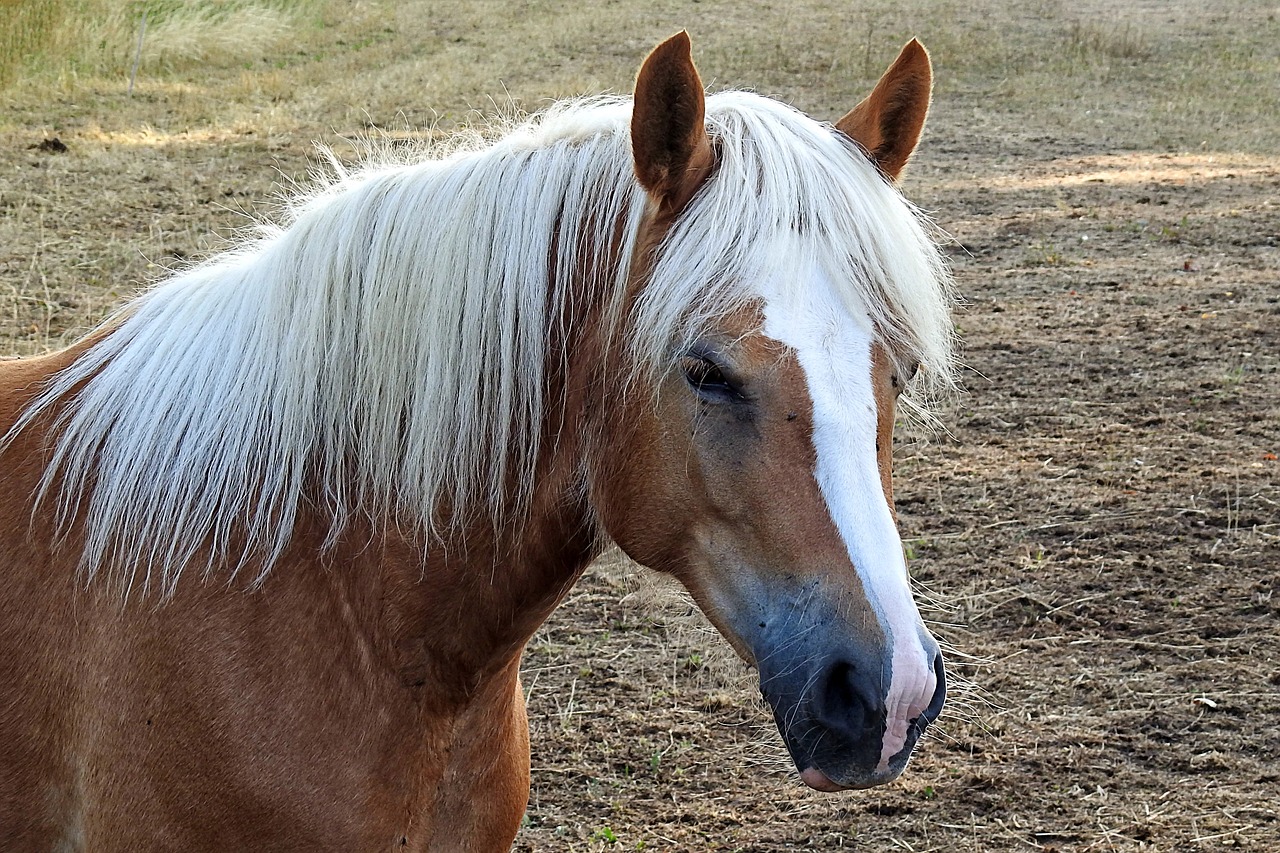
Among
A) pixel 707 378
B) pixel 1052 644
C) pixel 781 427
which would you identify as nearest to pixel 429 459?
pixel 707 378

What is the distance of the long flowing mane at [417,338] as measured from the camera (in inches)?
73.0

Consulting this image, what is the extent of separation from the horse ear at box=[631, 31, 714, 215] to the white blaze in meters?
0.26

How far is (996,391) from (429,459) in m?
4.36

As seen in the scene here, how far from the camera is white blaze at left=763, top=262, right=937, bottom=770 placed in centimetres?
160

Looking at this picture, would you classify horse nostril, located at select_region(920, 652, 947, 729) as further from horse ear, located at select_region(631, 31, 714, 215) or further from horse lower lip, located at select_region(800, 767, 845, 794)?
horse ear, located at select_region(631, 31, 714, 215)

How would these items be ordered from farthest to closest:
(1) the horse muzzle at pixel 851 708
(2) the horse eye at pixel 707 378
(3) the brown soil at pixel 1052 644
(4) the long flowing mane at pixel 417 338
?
(3) the brown soil at pixel 1052 644 < (4) the long flowing mane at pixel 417 338 < (2) the horse eye at pixel 707 378 < (1) the horse muzzle at pixel 851 708

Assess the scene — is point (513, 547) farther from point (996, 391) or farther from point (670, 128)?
point (996, 391)

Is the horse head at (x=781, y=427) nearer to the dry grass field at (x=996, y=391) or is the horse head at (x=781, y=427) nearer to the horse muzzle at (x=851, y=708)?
the horse muzzle at (x=851, y=708)

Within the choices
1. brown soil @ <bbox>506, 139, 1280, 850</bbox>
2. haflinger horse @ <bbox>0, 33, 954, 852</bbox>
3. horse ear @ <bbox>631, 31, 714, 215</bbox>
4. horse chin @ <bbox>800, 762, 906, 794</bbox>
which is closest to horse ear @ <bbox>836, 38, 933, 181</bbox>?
haflinger horse @ <bbox>0, 33, 954, 852</bbox>

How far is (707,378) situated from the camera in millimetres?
1743

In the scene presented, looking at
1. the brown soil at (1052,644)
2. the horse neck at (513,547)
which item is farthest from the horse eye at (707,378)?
the brown soil at (1052,644)

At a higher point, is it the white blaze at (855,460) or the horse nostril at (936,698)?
the white blaze at (855,460)

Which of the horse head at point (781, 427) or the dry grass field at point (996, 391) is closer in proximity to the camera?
the horse head at point (781, 427)

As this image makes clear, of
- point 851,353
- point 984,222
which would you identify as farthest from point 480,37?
point 851,353
